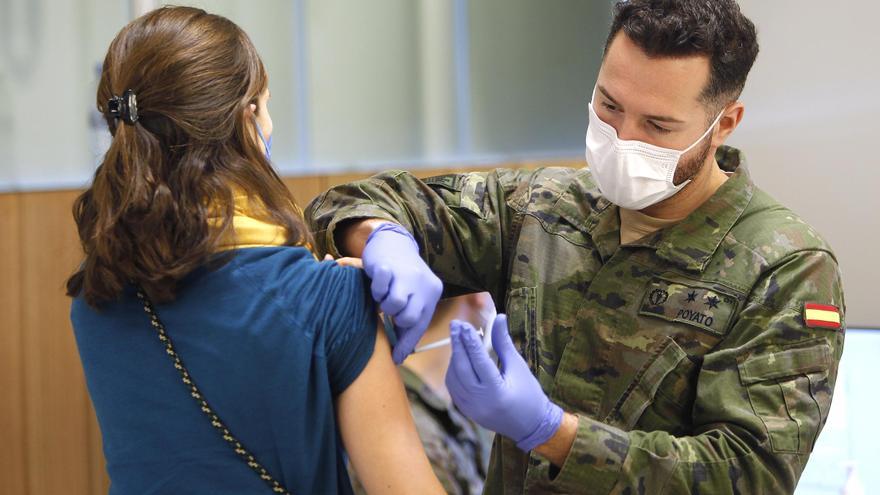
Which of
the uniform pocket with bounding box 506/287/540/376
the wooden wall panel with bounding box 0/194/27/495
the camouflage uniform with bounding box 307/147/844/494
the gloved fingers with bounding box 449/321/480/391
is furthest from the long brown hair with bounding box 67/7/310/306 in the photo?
the wooden wall panel with bounding box 0/194/27/495

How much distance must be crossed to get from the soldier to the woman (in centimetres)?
14

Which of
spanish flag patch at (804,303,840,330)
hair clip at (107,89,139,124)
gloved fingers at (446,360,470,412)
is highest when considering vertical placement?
hair clip at (107,89,139,124)

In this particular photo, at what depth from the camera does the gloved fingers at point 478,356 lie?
129cm

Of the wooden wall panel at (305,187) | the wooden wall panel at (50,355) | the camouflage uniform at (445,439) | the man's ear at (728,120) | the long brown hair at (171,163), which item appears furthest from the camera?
the wooden wall panel at (305,187)

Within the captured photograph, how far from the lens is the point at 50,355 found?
2520mm

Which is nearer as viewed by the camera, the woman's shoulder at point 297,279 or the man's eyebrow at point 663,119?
the woman's shoulder at point 297,279

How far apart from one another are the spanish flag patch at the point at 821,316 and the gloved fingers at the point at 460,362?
0.55 meters

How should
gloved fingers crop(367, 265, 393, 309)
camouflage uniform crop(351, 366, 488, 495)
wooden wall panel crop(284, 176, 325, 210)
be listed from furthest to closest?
wooden wall panel crop(284, 176, 325, 210) < camouflage uniform crop(351, 366, 488, 495) < gloved fingers crop(367, 265, 393, 309)

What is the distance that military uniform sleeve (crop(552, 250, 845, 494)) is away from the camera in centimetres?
138

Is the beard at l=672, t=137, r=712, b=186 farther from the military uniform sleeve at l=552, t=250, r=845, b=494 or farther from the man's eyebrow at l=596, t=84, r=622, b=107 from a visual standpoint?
the military uniform sleeve at l=552, t=250, r=845, b=494

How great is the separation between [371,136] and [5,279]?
119 cm

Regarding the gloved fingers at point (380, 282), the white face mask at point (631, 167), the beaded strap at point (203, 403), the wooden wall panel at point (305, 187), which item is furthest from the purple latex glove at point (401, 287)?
the wooden wall panel at point (305, 187)

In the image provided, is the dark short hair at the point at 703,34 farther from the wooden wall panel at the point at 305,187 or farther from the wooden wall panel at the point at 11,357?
the wooden wall panel at the point at 11,357

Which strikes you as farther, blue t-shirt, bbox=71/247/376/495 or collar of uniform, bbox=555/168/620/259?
collar of uniform, bbox=555/168/620/259
